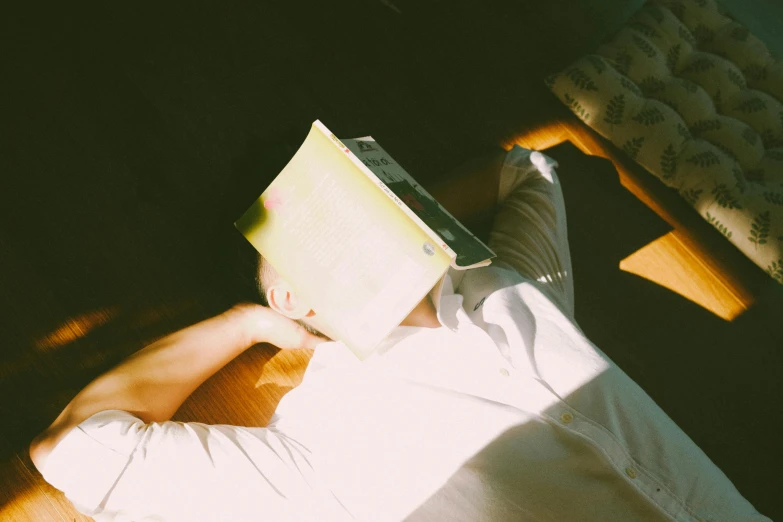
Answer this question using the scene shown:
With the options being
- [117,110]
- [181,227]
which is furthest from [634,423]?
[117,110]

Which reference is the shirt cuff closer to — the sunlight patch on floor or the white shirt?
the white shirt

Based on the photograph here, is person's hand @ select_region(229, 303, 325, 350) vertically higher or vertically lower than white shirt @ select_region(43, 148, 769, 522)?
higher

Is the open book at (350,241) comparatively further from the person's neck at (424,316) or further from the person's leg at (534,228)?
the person's leg at (534,228)

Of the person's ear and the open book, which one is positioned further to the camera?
the person's ear

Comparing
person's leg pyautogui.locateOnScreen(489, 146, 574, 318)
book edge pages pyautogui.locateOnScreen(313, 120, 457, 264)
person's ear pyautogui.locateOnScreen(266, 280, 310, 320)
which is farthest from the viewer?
person's leg pyautogui.locateOnScreen(489, 146, 574, 318)

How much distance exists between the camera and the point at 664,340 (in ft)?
3.32

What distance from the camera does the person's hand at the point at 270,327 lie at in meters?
0.84

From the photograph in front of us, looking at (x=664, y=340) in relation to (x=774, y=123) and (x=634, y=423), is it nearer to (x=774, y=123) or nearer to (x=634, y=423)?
(x=634, y=423)

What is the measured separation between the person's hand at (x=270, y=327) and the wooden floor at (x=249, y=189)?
0.05 meters

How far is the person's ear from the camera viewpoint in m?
0.74

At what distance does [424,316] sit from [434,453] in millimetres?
232

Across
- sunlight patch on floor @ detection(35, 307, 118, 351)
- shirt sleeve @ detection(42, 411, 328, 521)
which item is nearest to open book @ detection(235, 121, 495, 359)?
shirt sleeve @ detection(42, 411, 328, 521)

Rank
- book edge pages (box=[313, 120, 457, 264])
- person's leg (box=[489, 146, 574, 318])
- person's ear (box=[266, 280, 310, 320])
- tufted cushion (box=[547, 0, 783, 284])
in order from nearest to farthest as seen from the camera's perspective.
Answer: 1. book edge pages (box=[313, 120, 457, 264])
2. person's ear (box=[266, 280, 310, 320])
3. person's leg (box=[489, 146, 574, 318])
4. tufted cushion (box=[547, 0, 783, 284])

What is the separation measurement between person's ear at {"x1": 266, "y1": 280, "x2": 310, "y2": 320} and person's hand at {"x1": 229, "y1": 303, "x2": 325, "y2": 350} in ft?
0.23
